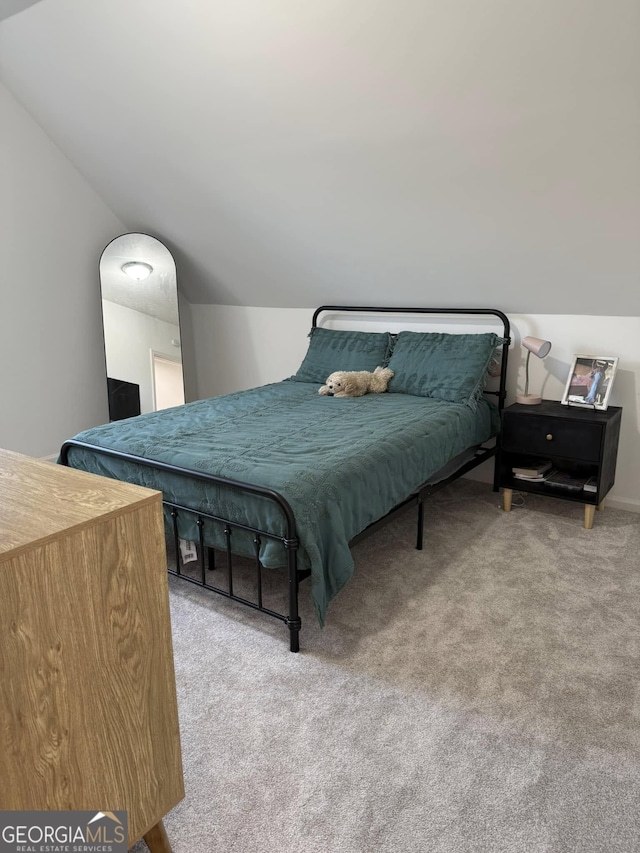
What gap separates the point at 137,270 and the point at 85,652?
363 cm

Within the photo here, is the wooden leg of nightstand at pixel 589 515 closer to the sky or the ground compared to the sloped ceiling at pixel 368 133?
closer to the ground

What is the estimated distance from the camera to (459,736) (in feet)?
6.15

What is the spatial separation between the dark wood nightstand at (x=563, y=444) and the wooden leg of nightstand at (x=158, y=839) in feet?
8.04

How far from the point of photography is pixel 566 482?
3.35m

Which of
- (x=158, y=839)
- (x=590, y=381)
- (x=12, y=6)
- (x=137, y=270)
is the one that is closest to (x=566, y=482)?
(x=590, y=381)

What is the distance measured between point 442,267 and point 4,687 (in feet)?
10.2

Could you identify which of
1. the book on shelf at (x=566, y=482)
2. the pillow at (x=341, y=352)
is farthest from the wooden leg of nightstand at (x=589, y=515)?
the pillow at (x=341, y=352)

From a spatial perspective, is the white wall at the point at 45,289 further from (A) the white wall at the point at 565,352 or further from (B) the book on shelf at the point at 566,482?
(B) the book on shelf at the point at 566,482

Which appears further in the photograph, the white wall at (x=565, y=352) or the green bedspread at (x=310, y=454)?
the white wall at (x=565, y=352)

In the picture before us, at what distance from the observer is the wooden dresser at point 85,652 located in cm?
112

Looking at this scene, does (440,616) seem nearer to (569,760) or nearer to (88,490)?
(569,760)

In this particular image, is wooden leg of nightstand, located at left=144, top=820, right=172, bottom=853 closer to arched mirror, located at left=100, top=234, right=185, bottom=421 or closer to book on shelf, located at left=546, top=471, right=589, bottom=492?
book on shelf, located at left=546, top=471, right=589, bottom=492

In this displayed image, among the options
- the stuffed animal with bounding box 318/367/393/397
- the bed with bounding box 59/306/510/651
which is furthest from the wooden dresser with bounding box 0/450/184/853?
the stuffed animal with bounding box 318/367/393/397

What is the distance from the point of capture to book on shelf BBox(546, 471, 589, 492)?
10.9 ft
